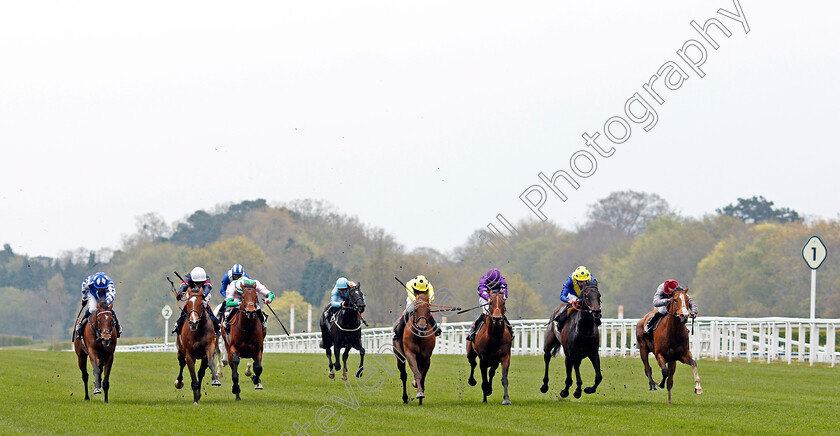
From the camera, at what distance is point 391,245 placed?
66.8 metres

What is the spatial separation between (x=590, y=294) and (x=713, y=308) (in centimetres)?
4925

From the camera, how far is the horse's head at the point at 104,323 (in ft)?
53.9

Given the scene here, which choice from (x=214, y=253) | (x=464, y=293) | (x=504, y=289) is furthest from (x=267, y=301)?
Answer: (x=214, y=253)

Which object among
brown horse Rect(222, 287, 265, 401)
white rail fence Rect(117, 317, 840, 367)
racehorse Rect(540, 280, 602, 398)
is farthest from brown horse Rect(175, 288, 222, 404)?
white rail fence Rect(117, 317, 840, 367)

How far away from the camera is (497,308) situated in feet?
52.7

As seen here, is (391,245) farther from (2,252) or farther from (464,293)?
(2,252)

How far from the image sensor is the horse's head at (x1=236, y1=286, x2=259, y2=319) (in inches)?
677

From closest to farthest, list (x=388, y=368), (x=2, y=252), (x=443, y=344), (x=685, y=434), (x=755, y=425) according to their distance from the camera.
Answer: (x=685, y=434), (x=755, y=425), (x=388, y=368), (x=443, y=344), (x=2, y=252)

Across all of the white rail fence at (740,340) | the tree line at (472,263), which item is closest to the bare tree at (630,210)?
the tree line at (472,263)

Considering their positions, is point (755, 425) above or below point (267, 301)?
below

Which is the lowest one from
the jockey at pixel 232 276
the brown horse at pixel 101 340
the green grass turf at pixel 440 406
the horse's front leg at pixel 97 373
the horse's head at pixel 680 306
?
the green grass turf at pixel 440 406

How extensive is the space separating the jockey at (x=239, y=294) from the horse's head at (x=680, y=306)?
583 centimetres

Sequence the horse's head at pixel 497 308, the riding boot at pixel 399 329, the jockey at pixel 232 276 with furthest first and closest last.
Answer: the jockey at pixel 232 276 < the riding boot at pixel 399 329 < the horse's head at pixel 497 308

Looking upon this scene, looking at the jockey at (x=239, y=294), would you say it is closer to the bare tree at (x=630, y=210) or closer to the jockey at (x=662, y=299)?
the jockey at (x=662, y=299)
